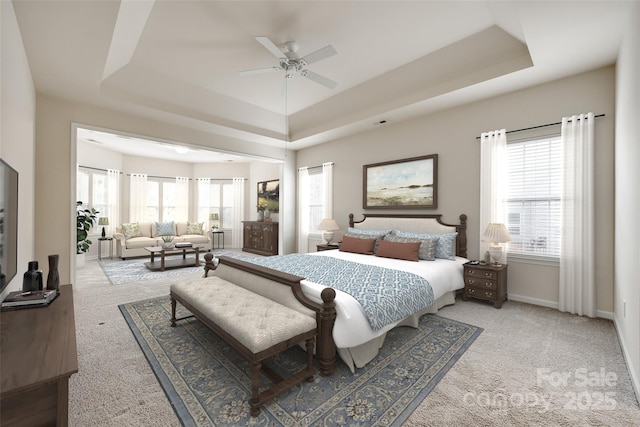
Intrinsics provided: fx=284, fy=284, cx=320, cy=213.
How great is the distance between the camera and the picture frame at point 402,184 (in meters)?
4.54

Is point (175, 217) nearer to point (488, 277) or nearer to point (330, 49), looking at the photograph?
point (330, 49)

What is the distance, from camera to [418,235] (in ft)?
14.0

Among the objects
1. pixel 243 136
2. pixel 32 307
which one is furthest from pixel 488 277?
pixel 243 136

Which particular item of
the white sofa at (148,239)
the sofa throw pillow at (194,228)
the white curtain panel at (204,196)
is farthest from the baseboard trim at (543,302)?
the white curtain panel at (204,196)

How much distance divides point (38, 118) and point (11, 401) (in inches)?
164

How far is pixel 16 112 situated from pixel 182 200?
6984 mm

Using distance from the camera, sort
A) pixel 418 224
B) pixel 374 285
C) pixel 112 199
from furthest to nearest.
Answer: pixel 112 199 → pixel 418 224 → pixel 374 285

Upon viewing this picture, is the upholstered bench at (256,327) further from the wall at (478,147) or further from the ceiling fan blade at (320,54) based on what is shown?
the wall at (478,147)

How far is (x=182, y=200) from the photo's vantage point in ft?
30.1

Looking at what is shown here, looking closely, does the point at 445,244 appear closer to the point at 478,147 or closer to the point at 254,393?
the point at 478,147

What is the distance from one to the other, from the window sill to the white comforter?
57 centimetres

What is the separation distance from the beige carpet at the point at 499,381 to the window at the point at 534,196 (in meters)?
0.90

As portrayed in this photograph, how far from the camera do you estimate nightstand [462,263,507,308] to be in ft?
11.4

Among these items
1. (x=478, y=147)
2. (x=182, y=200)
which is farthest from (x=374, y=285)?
(x=182, y=200)
